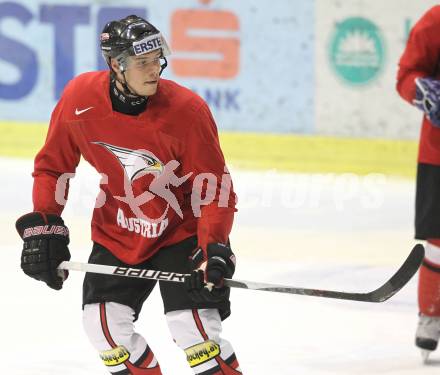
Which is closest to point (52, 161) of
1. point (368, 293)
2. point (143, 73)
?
point (143, 73)

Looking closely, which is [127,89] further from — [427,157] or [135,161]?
[427,157]

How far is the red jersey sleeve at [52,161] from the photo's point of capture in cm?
269

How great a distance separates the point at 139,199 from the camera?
105 inches

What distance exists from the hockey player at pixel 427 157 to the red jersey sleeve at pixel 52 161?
1144 mm

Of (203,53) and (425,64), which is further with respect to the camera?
(203,53)

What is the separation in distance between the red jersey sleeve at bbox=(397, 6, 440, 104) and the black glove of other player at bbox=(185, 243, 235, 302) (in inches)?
43.1

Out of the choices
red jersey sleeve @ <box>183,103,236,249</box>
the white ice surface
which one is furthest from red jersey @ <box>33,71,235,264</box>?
the white ice surface

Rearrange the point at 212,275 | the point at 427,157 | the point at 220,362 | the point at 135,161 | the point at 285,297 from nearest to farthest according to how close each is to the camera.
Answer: the point at 212,275
the point at 220,362
the point at 135,161
the point at 427,157
the point at 285,297

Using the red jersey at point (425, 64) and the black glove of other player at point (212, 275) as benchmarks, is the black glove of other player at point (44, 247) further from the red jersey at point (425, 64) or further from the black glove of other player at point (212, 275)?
the red jersey at point (425, 64)

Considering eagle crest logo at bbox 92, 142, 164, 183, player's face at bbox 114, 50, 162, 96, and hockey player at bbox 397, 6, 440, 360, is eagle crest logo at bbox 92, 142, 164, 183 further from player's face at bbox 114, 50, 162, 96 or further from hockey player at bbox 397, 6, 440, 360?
hockey player at bbox 397, 6, 440, 360

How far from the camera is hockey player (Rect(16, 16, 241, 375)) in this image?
2.55 metres

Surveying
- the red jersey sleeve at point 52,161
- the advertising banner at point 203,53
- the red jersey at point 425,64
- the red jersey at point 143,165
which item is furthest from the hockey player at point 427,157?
the advertising banner at point 203,53

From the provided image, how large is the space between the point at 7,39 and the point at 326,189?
2.47m

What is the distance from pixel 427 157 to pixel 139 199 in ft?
3.65
